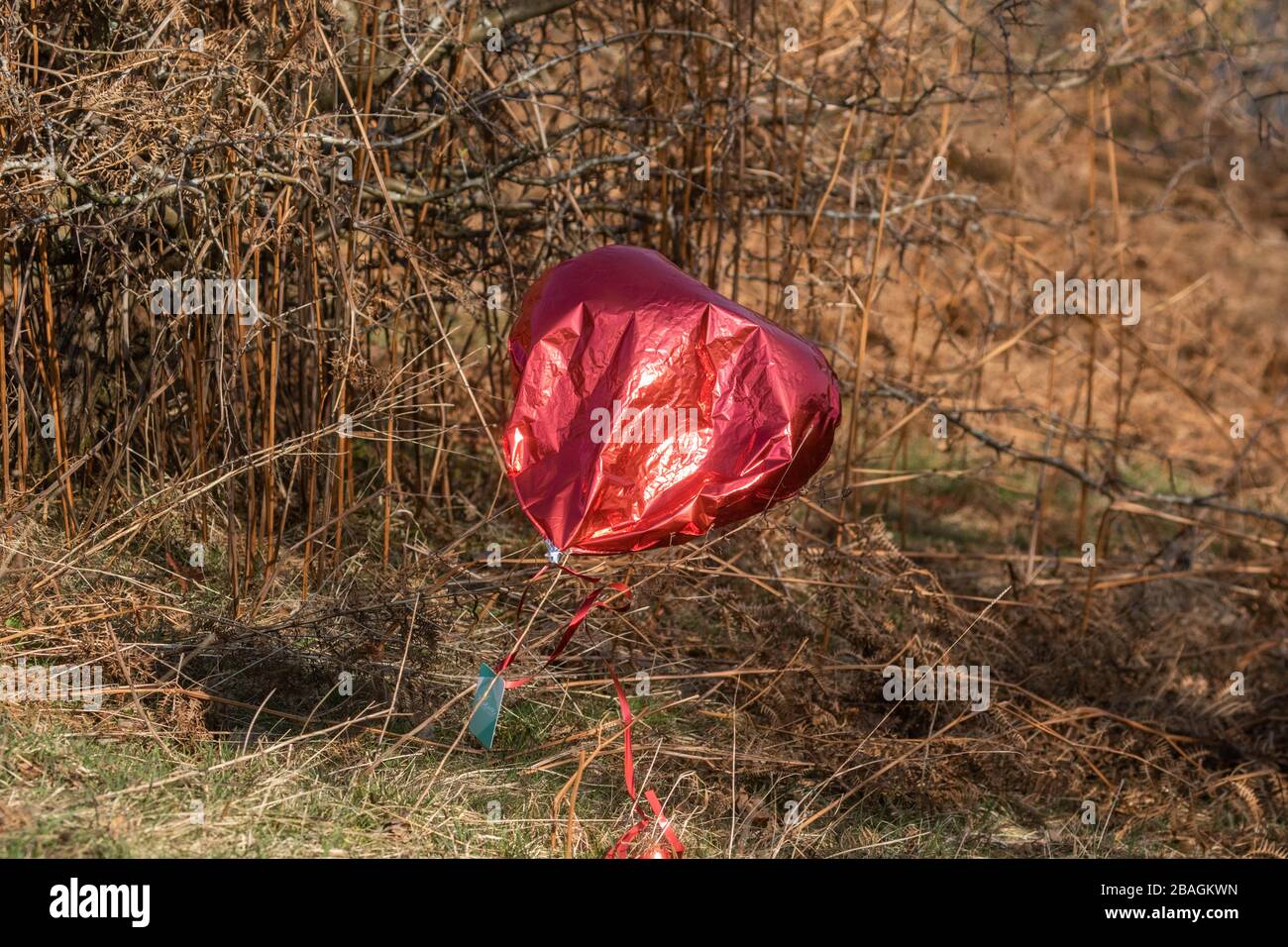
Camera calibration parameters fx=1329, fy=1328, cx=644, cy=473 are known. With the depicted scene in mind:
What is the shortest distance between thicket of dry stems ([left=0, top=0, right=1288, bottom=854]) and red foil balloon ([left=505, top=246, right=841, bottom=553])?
294 millimetres

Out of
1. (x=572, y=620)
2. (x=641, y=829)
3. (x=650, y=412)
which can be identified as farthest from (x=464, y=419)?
(x=641, y=829)

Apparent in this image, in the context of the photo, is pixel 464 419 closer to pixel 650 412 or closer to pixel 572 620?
pixel 572 620

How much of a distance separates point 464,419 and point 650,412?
54.7 inches

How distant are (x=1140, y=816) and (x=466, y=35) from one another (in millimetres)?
2213

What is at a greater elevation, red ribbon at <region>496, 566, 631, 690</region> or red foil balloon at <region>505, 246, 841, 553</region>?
red foil balloon at <region>505, 246, 841, 553</region>

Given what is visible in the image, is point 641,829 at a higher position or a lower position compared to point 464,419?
lower

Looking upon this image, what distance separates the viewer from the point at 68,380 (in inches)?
113

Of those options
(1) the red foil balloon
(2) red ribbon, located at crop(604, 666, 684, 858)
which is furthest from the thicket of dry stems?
(1) the red foil balloon

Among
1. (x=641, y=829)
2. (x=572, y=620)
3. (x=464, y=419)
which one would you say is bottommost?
(x=641, y=829)

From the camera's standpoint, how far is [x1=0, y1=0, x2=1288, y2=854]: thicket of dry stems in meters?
2.46

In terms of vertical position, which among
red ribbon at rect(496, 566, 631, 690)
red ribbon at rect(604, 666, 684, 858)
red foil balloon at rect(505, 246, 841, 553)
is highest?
red foil balloon at rect(505, 246, 841, 553)

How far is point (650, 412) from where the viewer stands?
7.17 ft

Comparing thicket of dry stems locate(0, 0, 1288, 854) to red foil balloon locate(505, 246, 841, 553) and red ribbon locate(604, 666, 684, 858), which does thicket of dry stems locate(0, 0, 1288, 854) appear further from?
red foil balloon locate(505, 246, 841, 553)

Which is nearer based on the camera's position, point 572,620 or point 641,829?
point 641,829
